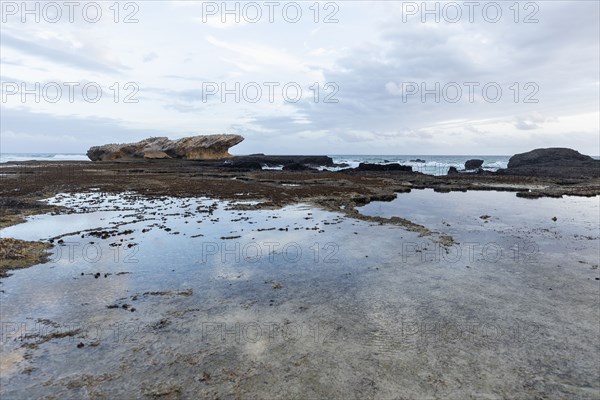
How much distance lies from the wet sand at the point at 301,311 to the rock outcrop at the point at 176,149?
10090 cm

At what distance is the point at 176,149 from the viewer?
119250 millimetres

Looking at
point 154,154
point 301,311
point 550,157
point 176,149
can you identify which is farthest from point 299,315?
point 176,149

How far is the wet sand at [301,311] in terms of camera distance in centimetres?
686

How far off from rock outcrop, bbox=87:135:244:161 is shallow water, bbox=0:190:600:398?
10303 cm

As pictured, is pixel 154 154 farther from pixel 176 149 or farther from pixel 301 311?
pixel 301 311

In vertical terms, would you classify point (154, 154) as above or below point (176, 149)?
below

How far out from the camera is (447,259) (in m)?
15.0

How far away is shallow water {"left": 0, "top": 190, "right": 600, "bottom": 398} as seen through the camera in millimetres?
6863

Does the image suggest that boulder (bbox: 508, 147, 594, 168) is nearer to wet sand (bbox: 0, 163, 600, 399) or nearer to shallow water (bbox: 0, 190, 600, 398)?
wet sand (bbox: 0, 163, 600, 399)

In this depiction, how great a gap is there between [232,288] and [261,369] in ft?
15.1

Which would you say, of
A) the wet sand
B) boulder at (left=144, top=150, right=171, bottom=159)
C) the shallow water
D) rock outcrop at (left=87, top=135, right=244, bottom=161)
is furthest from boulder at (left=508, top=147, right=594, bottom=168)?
boulder at (left=144, top=150, right=171, bottom=159)

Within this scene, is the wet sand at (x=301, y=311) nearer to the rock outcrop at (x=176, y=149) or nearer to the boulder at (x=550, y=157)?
the boulder at (x=550, y=157)

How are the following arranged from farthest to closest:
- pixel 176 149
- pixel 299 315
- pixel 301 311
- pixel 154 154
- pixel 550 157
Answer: pixel 176 149 < pixel 154 154 < pixel 550 157 < pixel 301 311 < pixel 299 315

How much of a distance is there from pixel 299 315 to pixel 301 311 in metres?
0.26
